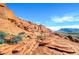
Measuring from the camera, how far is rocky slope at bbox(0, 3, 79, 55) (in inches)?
90.1

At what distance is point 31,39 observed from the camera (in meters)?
2.33

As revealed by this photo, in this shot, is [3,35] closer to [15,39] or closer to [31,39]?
[15,39]

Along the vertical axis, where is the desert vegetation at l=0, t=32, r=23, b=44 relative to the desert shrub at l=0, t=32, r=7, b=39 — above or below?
below

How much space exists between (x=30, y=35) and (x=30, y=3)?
37cm

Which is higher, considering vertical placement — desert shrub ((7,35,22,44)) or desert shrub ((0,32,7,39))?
desert shrub ((0,32,7,39))

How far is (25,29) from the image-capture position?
2365 millimetres

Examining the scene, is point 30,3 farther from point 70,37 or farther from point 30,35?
point 70,37

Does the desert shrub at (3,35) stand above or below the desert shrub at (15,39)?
above

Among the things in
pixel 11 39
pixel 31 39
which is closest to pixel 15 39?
pixel 11 39

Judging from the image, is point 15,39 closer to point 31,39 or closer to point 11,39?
point 11,39

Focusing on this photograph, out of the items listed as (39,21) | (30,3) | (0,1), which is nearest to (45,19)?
(39,21)

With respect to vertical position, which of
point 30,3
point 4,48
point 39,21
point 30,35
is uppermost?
point 30,3

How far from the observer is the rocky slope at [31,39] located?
2.29 metres

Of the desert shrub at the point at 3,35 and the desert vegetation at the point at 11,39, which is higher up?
the desert shrub at the point at 3,35
